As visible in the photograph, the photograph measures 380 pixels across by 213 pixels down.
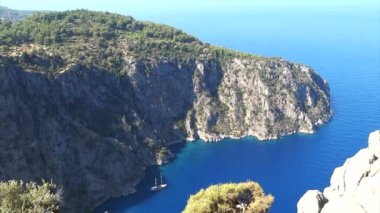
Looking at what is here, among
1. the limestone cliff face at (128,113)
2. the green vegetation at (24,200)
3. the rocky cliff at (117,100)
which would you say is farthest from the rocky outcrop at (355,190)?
the rocky cliff at (117,100)

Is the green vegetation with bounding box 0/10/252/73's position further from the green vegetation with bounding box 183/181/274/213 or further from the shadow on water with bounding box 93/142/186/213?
the green vegetation with bounding box 183/181/274/213

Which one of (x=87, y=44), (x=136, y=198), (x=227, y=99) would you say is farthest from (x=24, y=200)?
(x=227, y=99)

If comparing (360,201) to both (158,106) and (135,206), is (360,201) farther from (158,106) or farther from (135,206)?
(158,106)

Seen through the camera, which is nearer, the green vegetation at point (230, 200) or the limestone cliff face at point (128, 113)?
the green vegetation at point (230, 200)

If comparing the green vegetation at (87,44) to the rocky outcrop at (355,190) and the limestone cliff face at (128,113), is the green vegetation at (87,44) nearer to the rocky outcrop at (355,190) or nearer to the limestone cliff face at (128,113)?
the limestone cliff face at (128,113)

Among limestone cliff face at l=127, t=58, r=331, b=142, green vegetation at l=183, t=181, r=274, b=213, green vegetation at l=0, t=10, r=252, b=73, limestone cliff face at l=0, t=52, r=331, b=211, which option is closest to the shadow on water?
limestone cliff face at l=0, t=52, r=331, b=211

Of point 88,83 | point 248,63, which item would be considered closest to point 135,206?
point 88,83
